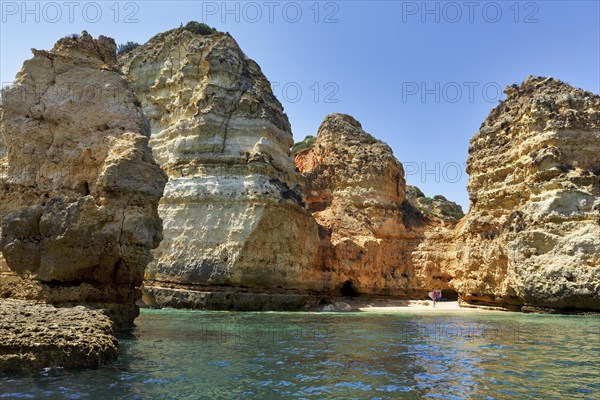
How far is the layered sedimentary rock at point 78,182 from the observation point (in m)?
10.8

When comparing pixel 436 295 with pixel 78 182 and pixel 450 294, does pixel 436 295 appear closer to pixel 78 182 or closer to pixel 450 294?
pixel 450 294

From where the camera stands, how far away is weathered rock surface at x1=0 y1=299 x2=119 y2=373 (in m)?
6.81

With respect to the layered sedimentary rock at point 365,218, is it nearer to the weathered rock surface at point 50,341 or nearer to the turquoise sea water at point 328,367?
the turquoise sea water at point 328,367

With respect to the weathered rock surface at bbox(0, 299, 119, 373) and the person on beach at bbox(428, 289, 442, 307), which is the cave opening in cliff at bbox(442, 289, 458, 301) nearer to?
the person on beach at bbox(428, 289, 442, 307)

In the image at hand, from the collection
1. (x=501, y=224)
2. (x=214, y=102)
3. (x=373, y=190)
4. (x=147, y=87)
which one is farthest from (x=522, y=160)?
(x=147, y=87)

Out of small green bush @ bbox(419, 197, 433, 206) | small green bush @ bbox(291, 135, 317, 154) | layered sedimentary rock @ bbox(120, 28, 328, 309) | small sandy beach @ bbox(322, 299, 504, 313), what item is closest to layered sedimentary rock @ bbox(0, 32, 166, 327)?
layered sedimentary rock @ bbox(120, 28, 328, 309)

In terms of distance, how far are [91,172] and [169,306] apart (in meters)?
11.0

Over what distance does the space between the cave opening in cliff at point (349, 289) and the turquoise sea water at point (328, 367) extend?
17.1m

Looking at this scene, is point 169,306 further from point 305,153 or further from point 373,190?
point 305,153

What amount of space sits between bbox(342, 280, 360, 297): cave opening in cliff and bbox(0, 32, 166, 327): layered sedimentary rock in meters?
19.4

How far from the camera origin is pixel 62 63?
43.8ft

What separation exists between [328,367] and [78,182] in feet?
26.4

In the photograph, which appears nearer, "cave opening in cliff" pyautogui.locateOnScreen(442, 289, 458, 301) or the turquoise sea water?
the turquoise sea water

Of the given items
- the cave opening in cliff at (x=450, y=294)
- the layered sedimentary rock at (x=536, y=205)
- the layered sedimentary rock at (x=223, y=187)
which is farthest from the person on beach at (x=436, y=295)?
the layered sedimentary rock at (x=223, y=187)
